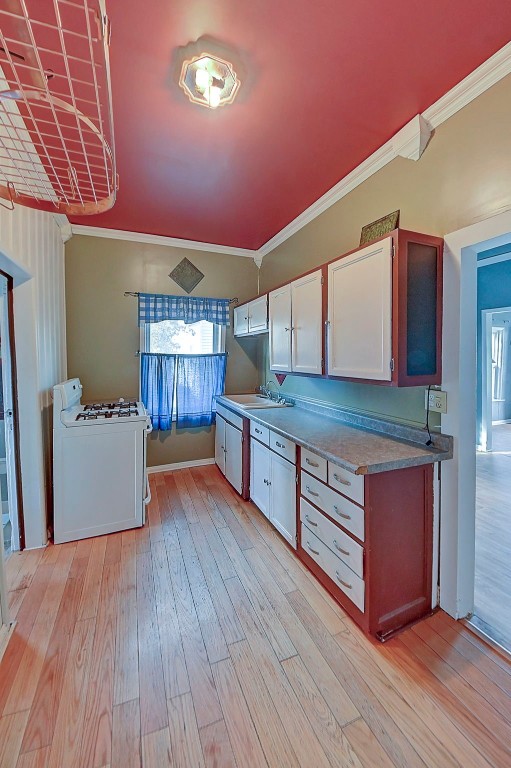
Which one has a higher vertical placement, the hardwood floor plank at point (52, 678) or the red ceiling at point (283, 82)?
the red ceiling at point (283, 82)

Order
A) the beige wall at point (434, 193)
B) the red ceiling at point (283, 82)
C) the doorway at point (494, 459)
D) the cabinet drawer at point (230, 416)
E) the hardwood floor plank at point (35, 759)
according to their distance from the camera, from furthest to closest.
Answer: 1. the cabinet drawer at point (230, 416)
2. the doorway at point (494, 459)
3. the beige wall at point (434, 193)
4. the red ceiling at point (283, 82)
5. the hardwood floor plank at point (35, 759)

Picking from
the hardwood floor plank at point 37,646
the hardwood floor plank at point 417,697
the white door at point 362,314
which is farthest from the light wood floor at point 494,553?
the hardwood floor plank at point 37,646

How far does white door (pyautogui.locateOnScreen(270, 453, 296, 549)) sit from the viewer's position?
219cm

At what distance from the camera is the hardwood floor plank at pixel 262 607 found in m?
1.56

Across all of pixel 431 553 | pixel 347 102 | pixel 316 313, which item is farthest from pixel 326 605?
Answer: pixel 347 102

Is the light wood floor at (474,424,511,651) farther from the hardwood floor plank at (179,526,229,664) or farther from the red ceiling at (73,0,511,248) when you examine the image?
the red ceiling at (73,0,511,248)

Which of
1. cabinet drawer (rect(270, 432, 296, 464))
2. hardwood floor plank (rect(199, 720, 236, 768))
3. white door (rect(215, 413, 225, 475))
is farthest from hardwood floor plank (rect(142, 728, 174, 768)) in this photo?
white door (rect(215, 413, 225, 475))

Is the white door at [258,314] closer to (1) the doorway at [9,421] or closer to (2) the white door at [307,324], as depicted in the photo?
(2) the white door at [307,324]

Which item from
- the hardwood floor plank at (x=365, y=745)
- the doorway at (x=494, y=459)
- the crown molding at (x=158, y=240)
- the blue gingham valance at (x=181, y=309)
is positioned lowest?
the hardwood floor plank at (x=365, y=745)

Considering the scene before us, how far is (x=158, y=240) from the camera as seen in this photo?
11.6ft

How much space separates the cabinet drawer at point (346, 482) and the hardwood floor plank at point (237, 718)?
0.94m

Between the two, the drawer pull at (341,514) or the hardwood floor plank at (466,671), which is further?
the drawer pull at (341,514)

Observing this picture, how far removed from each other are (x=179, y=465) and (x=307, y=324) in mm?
2355

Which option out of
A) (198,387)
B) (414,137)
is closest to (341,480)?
(414,137)
